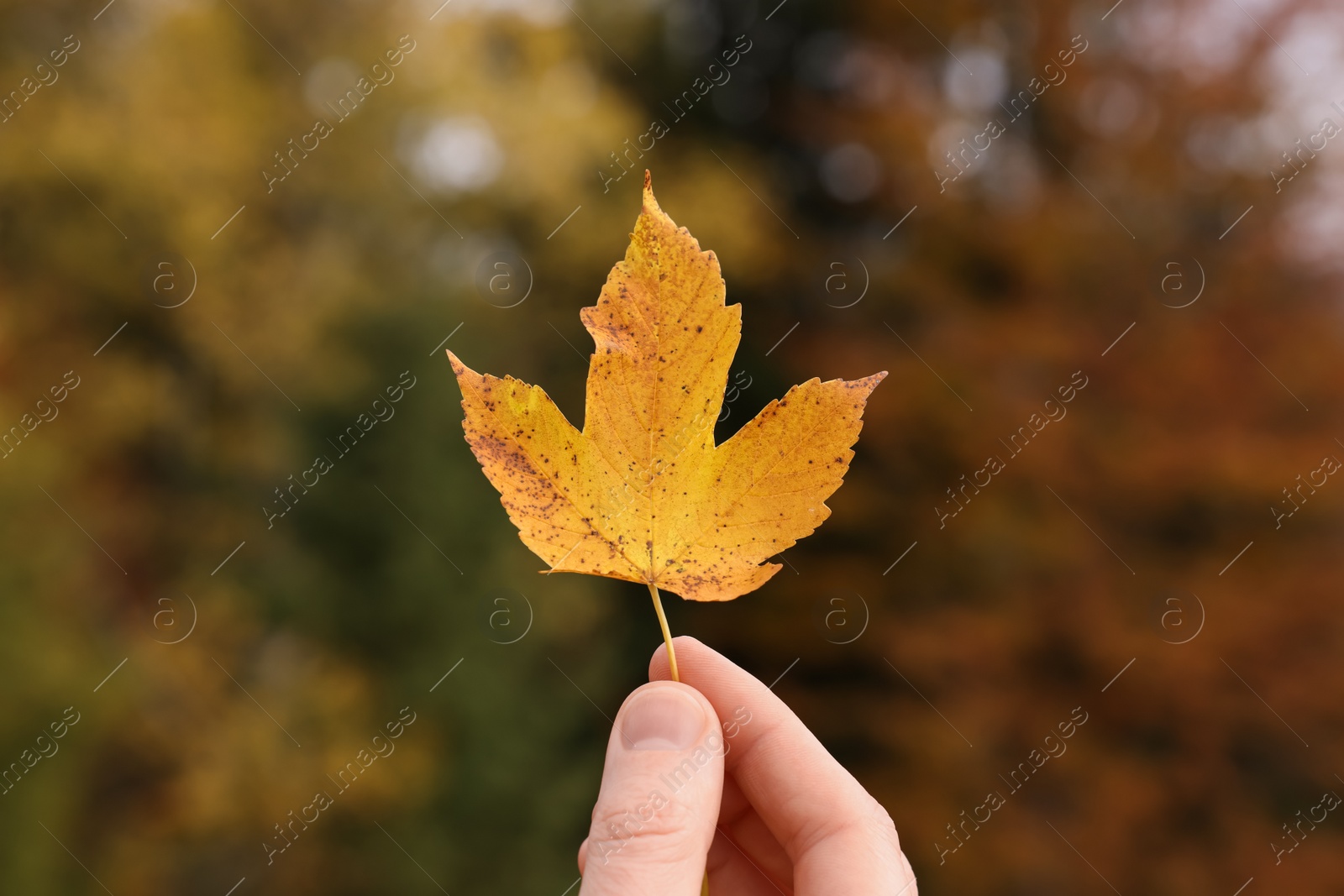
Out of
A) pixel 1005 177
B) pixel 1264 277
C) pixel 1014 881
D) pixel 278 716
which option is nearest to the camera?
pixel 1264 277

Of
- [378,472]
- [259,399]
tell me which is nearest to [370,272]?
[259,399]

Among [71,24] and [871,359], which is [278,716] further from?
[71,24]

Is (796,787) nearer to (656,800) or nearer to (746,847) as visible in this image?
(746,847)

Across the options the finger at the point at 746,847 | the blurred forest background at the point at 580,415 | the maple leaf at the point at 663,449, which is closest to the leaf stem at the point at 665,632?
the maple leaf at the point at 663,449

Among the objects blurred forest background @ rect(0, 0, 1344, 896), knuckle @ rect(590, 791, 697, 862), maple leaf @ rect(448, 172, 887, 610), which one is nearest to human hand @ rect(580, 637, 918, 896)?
knuckle @ rect(590, 791, 697, 862)

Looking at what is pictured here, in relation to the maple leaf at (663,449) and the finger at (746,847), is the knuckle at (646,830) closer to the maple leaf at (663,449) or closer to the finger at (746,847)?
the maple leaf at (663,449)
